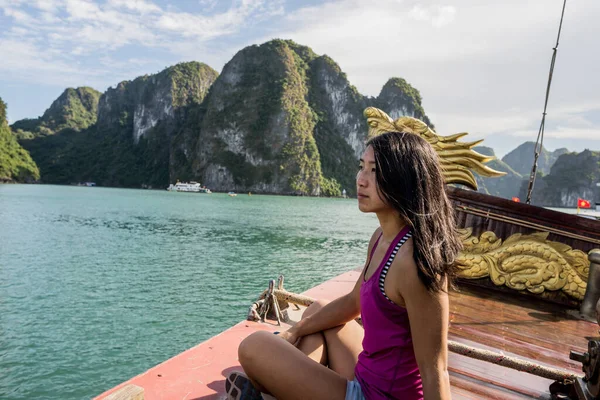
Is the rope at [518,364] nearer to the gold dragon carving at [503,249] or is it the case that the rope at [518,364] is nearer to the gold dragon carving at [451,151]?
the gold dragon carving at [503,249]

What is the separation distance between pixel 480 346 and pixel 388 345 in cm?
216

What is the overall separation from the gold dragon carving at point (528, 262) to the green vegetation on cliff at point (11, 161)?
88331 millimetres

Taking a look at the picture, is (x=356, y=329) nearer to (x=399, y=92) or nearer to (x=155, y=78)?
(x=399, y=92)

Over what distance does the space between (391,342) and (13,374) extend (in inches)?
236

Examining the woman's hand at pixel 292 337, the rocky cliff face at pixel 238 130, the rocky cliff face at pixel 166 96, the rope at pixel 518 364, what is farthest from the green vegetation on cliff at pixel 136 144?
the woman's hand at pixel 292 337

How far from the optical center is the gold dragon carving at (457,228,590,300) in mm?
4559

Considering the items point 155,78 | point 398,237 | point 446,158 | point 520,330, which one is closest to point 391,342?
point 398,237

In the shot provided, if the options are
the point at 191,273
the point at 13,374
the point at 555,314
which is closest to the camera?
the point at 555,314

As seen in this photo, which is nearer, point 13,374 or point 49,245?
point 13,374

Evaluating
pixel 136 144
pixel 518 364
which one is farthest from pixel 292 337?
pixel 136 144

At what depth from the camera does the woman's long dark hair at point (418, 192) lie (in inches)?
53.4

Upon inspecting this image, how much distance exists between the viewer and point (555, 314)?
4406mm

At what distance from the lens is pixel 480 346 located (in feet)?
10.5

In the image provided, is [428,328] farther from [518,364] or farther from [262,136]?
[262,136]
